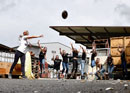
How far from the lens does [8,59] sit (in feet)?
65.9

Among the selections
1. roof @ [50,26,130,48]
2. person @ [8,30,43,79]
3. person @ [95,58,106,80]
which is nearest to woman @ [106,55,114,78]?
person @ [95,58,106,80]

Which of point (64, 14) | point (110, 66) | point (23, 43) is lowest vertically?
point (110, 66)

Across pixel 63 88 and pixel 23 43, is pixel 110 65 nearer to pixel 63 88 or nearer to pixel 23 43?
pixel 23 43

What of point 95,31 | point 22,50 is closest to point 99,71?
point 95,31

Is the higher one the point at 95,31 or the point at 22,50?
the point at 95,31

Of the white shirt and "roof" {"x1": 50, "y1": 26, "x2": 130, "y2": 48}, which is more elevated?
"roof" {"x1": 50, "y1": 26, "x2": 130, "y2": 48}

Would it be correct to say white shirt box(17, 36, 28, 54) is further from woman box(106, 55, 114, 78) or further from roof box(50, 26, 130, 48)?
roof box(50, 26, 130, 48)

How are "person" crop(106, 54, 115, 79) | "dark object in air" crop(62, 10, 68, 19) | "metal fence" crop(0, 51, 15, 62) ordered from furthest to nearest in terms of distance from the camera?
"dark object in air" crop(62, 10, 68, 19) → "metal fence" crop(0, 51, 15, 62) → "person" crop(106, 54, 115, 79)

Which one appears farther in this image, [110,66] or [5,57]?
[5,57]

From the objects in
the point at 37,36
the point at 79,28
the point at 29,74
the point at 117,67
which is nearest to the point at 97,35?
the point at 79,28

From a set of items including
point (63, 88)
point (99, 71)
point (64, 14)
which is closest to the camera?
point (63, 88)

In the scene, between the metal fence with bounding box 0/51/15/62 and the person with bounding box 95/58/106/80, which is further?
the metal fence with bounding box 0/51/15/62

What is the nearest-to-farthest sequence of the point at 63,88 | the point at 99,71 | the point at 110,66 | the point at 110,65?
1. the point at 63,88
2. the point at 110,65
3. the point at 110,66
4. the point at 99,71

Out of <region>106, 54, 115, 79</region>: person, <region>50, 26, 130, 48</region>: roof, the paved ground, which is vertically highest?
<region>50, 26, 130, 48</region>: roof
